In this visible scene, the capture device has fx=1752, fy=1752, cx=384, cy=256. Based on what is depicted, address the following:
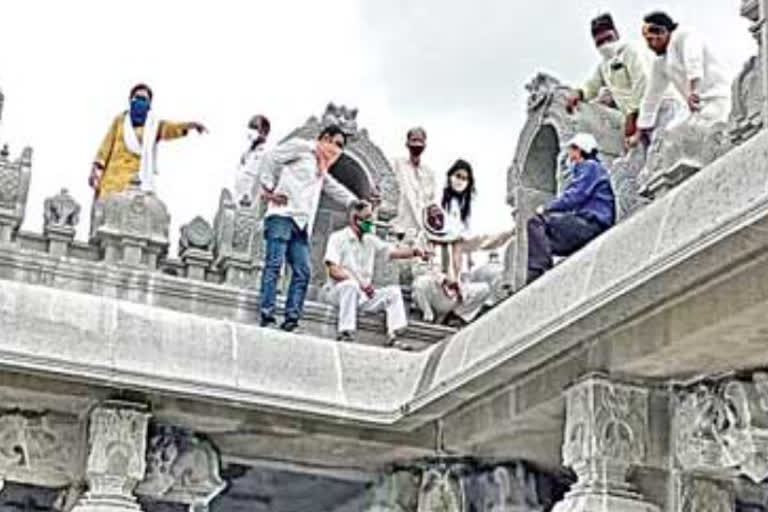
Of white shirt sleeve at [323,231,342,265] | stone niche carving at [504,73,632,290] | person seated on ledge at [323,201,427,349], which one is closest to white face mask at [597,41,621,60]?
stone niche carving at [504,73,632,290]

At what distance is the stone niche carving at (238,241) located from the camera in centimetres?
1416

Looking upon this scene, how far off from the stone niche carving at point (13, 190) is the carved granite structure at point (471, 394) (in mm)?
2395

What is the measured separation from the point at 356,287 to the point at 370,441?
7.96 ft

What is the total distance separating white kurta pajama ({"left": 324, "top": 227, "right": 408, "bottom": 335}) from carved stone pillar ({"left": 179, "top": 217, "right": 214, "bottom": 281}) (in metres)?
1.14

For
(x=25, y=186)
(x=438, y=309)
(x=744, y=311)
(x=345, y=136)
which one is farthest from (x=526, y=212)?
(x=744, y=311)

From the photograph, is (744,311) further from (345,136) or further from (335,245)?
(345,136)

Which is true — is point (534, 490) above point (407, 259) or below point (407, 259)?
below

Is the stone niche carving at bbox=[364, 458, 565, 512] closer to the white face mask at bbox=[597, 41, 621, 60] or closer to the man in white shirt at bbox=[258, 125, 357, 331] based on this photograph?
the man in white shirt at bbox=[258, 125, 357, 331]

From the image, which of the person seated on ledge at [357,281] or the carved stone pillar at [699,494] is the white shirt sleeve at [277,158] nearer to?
the person seated on ledge at [357,281]

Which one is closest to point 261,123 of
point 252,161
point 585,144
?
point 252,161

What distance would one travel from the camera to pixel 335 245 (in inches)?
527

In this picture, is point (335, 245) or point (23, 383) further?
point (335, 245)

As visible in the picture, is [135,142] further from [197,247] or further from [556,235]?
[556,235]

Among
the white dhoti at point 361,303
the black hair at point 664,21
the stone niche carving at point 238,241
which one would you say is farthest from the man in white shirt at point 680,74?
the stone niche carving at point 238,241
